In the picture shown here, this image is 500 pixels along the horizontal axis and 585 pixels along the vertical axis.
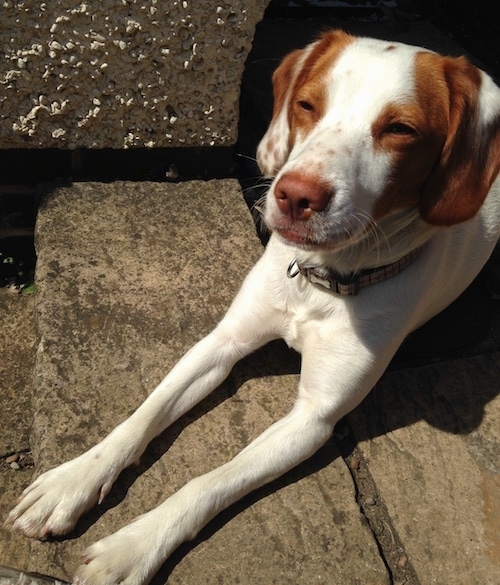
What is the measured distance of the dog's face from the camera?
2178mm

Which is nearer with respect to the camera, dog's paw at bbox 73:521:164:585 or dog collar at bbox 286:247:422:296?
dog's paw at bbox 73:521:164:585

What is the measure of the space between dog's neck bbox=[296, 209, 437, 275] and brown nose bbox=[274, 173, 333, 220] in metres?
0.34

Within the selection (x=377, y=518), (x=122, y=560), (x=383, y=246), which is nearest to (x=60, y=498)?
(x=122, y=560)

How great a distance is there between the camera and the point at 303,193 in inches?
83.9

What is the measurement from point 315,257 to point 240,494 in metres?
0.88

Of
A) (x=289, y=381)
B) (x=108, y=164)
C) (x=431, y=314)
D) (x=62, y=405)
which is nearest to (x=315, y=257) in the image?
(x=289, y=381)

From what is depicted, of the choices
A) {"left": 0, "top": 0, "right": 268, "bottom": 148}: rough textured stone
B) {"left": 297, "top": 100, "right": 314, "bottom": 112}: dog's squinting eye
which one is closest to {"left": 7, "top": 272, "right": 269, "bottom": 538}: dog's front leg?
{"left": 297, "top": 100, "right": 314, "bottom": 112}: dog's squinting eye

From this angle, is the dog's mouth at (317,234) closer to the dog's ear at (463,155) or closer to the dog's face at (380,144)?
the dog's face at (380,144)

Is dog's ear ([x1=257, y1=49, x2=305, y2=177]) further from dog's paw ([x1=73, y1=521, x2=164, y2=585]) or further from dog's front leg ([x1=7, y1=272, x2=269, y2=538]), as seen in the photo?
dog's paw ([x1=73, y1=521, x2=164, y2=585])

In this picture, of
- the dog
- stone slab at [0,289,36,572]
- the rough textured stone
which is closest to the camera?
the dog

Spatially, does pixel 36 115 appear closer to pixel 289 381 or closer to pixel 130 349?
pixel 130 349

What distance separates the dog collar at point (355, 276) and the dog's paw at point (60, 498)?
3.37 ft

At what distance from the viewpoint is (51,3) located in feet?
9.48

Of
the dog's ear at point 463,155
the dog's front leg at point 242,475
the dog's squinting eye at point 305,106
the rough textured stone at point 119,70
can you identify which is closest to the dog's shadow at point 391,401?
the dog's front leg at point 242,475
